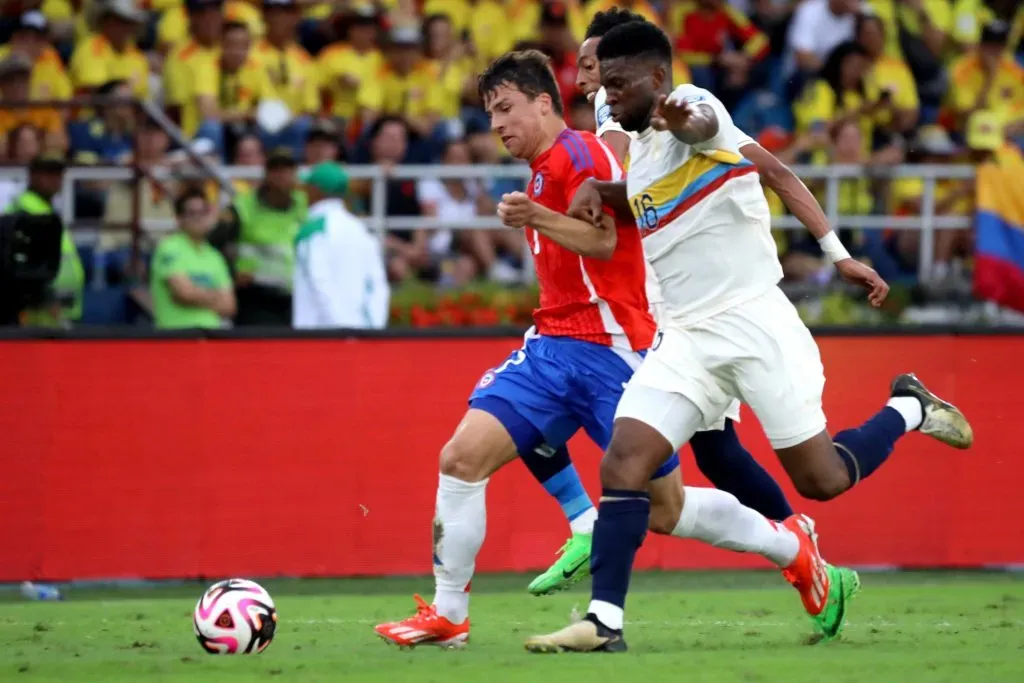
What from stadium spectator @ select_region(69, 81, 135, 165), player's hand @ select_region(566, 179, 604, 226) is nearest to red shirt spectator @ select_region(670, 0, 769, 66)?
stadium spectator @ select_region(69, 81, 135, 165)

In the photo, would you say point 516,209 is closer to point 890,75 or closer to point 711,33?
point 711,33

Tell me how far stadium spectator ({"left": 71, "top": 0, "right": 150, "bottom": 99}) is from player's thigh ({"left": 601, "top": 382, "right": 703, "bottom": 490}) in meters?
8.94

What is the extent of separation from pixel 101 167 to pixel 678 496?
760cm

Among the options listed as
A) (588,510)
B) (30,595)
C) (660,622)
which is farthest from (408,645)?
(30,595)

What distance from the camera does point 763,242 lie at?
22.5 ft

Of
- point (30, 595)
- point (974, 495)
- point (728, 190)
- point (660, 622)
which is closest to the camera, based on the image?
point (728, 190)

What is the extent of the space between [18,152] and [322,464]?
416 cm

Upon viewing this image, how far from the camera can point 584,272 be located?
736cm

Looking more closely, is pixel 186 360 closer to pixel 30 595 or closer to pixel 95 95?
pixel 30 595

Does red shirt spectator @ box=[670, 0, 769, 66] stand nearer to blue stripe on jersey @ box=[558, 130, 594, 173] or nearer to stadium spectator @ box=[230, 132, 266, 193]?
stadium spectator @ box=[230, 132, 266, 193]

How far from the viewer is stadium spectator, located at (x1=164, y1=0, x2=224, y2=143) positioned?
14477 millimetres

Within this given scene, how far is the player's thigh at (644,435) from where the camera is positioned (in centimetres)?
659

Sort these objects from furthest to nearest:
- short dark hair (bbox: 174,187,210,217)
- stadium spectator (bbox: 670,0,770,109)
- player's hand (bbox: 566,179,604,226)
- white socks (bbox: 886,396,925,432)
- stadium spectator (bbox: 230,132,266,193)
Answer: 1. stadium spectator (bbox: 670,0,770,109)
2. stadium spectator (bbox: 230,132,266,193)
3. short dark hair (bbox: 174,187,210,217)
4. white socks (bbox: 886,396,925,432)
5. player's hand (bbox: 566,179,604,226)

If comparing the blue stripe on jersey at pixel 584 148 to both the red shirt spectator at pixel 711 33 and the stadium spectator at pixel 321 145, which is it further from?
the red shirt spectator at pixel 711 33
